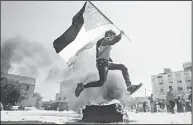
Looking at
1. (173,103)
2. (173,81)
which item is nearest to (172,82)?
(173,81)

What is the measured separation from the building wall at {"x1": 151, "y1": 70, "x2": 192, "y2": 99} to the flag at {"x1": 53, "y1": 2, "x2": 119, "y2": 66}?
69.5 meters

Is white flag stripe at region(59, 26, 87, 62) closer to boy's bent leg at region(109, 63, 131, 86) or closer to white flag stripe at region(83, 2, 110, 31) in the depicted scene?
white flag stripe at region(83, 2, 110, 31)

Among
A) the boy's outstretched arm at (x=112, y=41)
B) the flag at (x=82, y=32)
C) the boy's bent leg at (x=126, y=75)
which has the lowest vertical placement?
the boy's bent leg at (x=126, y=75)

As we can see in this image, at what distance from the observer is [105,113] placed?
14.5 ft

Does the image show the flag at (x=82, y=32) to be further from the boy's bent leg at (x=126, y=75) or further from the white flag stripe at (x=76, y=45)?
the boy's bent leg at (x=126, y=75)

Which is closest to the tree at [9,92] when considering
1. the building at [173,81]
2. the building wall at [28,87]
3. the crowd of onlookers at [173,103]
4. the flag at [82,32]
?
the crowd of onlookers at [173,103]

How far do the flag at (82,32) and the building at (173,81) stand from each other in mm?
69540

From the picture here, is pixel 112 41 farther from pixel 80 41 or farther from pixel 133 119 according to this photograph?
pixel 133 119

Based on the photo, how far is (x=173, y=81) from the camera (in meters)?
76.9

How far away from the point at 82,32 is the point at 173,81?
263ft

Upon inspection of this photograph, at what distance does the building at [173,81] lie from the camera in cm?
7215

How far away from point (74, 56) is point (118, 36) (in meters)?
1.89

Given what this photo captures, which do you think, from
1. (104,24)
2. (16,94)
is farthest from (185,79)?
(104,24)

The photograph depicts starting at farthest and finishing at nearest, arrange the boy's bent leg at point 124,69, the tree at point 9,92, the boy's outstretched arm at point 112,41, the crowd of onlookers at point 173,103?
the tree at point 9,92 → the crowd of onlookers at point 173,103 → the boy's bent leg at point 124,69 → the boy's outstretched arm at point 112,41
